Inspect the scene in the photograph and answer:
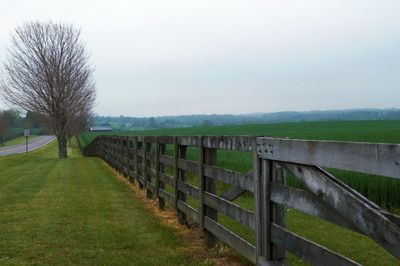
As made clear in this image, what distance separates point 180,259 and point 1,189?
9.00 meters

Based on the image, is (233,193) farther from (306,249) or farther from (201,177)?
(306,249)

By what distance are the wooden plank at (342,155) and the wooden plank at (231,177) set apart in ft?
2.18

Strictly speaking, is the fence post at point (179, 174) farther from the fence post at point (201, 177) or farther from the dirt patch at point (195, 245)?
the fence post at point (201, 177)

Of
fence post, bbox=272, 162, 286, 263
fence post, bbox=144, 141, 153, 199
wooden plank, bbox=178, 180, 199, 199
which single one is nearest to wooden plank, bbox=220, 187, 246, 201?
fence post, bbox=272, 162, 286, 263

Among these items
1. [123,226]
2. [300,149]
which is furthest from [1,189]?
[300,149]

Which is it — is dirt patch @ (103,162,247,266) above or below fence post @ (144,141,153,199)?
below

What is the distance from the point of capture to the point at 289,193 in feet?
13.0

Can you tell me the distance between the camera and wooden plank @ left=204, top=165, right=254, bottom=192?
4857 millimetres

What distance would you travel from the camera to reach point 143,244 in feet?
22.1

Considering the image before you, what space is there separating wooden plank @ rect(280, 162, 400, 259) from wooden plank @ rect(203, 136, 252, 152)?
120 centimetres

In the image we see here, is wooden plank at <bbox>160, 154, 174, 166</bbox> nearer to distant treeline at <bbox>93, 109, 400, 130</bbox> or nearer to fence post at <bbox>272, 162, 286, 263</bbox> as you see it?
fence post at <bbox>272, 162, 286, 263</bbox>

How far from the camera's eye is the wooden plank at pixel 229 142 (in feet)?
16.2

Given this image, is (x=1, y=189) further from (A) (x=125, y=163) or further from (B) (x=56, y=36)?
(B) (x=56, y=36)

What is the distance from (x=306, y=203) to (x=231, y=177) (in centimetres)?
177
